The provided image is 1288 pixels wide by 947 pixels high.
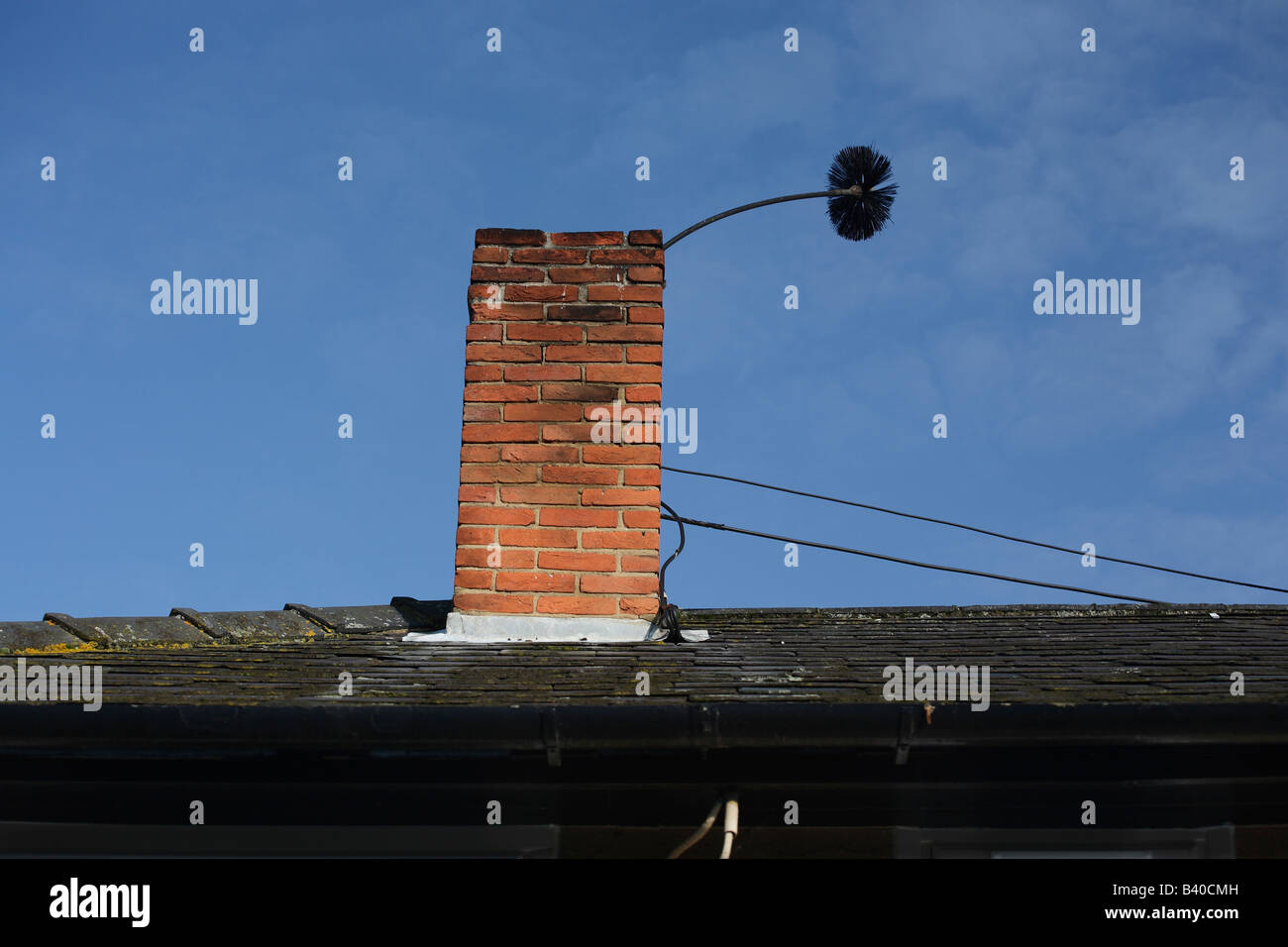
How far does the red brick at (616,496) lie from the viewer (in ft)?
15.8

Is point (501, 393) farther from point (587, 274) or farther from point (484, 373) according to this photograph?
point (587, 274)

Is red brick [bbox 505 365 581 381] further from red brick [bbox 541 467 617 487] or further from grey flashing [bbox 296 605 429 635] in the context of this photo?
grey flashing [bbox 296 605 429 635]

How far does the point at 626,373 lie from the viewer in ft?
16.3

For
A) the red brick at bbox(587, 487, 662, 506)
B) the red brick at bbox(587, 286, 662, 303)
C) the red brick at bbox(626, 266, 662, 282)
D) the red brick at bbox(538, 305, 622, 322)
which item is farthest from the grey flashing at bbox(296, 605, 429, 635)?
the red brick at bbox(626, 266, 662, 282)

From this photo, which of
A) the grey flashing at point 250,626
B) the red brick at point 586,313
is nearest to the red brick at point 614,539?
the red brick at point 586,313

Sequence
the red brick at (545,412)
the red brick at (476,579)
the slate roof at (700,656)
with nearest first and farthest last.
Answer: the slate roof at (700,656) < the red brick at (476,579) < the red brick at (545,412)

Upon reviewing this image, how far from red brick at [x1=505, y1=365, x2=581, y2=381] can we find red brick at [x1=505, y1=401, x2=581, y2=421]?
0.44 feet

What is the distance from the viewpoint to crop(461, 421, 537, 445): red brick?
16.0 ft

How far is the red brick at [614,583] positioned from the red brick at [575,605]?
0.17 ft

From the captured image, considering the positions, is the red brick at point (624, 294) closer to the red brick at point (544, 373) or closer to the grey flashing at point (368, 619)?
the red brick at point (544, 373)

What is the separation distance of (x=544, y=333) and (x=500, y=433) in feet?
1.80
